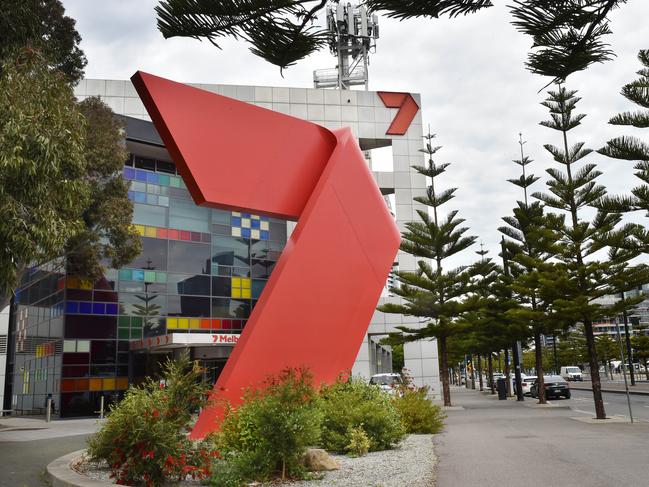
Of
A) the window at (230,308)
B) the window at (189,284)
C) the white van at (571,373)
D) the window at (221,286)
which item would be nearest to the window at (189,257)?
the window at (189,284)

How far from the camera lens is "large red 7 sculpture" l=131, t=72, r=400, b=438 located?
9.39 metres

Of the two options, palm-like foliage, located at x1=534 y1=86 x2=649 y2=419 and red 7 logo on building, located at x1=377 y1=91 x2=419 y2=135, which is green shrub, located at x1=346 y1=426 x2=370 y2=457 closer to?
palm-like foliage, located at x1=534 y1=86 x2=649 y2=419

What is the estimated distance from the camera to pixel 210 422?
9156 mm

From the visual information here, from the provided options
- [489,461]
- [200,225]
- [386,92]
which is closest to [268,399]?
[489,461]

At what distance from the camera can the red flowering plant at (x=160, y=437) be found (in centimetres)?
655

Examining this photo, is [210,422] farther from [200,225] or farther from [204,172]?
[200,225]

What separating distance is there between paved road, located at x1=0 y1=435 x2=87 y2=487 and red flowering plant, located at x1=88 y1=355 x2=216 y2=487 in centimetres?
164

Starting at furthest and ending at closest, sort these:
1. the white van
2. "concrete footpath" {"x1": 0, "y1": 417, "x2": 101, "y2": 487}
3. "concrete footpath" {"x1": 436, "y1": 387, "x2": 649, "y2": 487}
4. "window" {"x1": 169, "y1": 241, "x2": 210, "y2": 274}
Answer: the white van < "window" {"x1": 169, "y1": 241, "x2": 210, "y2": 274} < "concrete footpath" {"x1": 0, "y1": 417, "x2": 101, "y2": 487} < "concrete footpath" {"x1": 436, "y1": 387, "x2": 649, "y2": 487}

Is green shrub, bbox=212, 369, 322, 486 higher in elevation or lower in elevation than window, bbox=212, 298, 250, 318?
lower

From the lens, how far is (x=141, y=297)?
25.0 meters

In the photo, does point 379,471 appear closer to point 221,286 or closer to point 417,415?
point 417,415

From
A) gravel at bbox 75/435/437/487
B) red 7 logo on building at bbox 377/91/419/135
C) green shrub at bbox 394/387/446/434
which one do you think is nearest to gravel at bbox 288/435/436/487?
gravel at bbox 75/435/437/487

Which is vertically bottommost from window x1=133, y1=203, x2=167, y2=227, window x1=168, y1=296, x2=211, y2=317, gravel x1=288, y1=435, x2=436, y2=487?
gravel x1=288, y1=435, x2=436, y2=487

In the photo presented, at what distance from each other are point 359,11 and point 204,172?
324 inches
